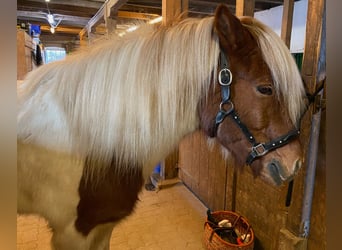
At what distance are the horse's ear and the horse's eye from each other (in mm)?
139

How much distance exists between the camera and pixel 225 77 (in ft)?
2.52

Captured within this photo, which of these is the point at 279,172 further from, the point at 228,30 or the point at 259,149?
the point at 228,30

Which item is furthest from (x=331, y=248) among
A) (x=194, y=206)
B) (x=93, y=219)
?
(x=194, y=206)

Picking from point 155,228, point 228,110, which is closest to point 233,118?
point 228,110

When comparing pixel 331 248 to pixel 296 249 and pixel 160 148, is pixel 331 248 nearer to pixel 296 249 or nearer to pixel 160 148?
pixel 160 148

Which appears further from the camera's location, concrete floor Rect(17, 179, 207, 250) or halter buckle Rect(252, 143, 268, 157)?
concrete floor Rect(17, 179, 207, 250)

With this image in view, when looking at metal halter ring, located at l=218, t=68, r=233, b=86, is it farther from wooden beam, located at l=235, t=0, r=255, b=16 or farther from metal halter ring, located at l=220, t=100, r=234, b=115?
wooden beam, located at l=235, t=0, r=255, b=16

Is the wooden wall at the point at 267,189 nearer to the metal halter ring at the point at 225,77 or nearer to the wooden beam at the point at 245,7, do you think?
the metal halter ring at the point at 225,77

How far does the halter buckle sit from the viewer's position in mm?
791

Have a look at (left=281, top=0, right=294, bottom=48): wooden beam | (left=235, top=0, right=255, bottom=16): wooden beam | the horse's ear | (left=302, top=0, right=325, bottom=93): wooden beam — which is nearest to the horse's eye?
the horse's ear

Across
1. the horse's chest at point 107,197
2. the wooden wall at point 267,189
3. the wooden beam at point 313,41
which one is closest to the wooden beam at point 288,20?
the wooden wall at point 267,189

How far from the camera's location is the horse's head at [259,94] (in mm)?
759

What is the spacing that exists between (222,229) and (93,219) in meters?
1.02

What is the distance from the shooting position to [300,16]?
110 inches
